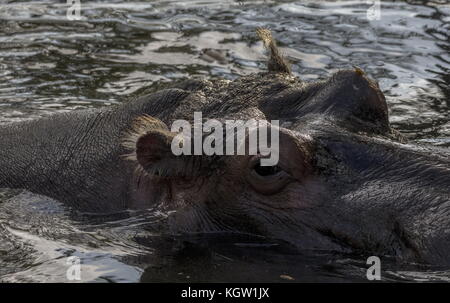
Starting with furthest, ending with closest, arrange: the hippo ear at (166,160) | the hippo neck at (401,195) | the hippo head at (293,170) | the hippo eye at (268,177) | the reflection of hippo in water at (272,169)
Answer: the hippo ear at (166,160)
the hippo eye at (268,177)
the hippo head at (293,170)
the reflection of hippo in water at (272,169)
the hippo neck at (401,195)

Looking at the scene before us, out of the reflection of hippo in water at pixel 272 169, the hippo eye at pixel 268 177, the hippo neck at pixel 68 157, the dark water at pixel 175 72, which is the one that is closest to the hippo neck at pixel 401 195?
the reflection of hippo in water at pixel 272 169

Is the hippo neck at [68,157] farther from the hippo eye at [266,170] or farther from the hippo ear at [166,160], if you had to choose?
the hippo eye at [266,170]

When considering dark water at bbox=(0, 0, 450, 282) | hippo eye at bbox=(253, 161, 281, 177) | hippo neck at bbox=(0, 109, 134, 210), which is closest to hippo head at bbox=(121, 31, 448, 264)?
hippo eye at bbox=(253, 161, 281, 177)

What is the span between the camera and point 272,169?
17.6ft

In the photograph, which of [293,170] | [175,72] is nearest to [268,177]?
[293,170]

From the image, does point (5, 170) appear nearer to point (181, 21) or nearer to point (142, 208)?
point (142, 208)

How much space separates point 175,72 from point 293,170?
17.4 feet

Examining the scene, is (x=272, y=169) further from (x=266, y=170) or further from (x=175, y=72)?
(x=175, y=72)

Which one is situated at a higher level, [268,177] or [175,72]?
[268,177]

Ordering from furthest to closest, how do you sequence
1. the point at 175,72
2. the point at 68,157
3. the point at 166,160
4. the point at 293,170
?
the point at 175,72 < the point at 68,157 < the point at 166,160 < the point at 293,170

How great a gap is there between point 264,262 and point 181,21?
284 inches

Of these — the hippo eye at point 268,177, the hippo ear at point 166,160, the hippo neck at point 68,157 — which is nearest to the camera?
the hippo eye at point 268,177

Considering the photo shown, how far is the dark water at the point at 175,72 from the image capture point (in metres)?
5.40

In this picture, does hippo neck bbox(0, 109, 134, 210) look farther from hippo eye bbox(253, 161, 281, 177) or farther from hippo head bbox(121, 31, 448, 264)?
hippo eye bbox(253, 161, 281, 177)
